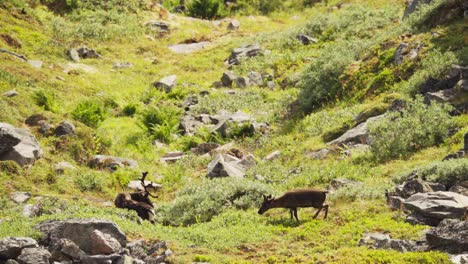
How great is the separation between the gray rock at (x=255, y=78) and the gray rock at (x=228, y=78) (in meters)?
0.74

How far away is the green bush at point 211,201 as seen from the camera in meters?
17.1

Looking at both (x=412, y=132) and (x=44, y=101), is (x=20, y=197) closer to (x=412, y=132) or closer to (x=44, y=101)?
(x=44, y=101)

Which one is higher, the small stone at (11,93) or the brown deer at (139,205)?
the small stone at (11,93)

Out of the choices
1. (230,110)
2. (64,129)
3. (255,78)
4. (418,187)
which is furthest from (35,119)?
(418,187)

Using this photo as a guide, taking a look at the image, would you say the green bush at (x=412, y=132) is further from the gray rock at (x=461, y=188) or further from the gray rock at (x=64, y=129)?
the gray rock at (x=64, y=129)

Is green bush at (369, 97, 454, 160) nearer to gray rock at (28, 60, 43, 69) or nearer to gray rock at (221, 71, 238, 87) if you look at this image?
gray rock at (221, 71, 238, 87)

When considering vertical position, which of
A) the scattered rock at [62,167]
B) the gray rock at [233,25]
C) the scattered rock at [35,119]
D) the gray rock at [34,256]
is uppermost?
the gray rock at [34,256]

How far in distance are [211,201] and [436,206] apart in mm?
5898

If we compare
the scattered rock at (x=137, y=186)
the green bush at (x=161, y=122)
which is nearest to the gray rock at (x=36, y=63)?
the green bush at (x=161, y=122)

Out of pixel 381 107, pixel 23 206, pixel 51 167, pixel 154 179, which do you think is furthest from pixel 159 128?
pixel 23 206

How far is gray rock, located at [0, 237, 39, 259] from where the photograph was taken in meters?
11.2

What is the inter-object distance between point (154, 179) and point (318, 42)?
17914 mm

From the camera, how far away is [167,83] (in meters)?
32.4

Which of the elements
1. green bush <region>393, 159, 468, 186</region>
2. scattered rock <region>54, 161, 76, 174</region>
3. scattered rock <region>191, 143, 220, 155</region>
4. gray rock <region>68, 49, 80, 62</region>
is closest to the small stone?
scattered rock <region>54, 161, 76, 174</region>
